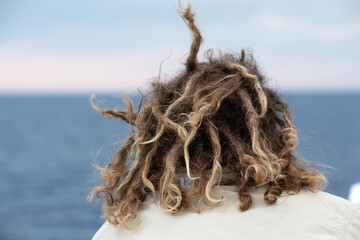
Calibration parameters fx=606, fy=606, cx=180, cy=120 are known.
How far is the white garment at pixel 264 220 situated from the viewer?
2.12m

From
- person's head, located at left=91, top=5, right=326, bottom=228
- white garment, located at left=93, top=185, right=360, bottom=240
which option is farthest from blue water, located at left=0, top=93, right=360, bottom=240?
white garment, located at left=93, top=185, right=360, bottom=240

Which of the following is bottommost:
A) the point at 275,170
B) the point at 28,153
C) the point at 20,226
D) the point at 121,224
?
the point at 28,153

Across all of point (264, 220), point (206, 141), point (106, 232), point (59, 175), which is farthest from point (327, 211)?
point (59, 175)

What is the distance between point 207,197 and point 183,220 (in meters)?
0.12

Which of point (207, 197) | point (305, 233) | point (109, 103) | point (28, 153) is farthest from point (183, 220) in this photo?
point (28, 153)

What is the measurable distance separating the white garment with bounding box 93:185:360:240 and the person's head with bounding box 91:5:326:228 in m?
0.03

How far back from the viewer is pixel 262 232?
83.4 inches

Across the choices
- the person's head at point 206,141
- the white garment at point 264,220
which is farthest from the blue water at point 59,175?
the white garment at point 264,220

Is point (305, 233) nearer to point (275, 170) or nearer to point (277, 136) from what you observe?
point (275, 170)

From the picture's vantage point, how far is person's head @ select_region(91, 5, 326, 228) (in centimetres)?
225

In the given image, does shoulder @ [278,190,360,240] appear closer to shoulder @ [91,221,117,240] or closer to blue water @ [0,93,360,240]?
blue water @ [0,93,360,240]

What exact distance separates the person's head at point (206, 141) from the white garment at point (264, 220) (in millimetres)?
34

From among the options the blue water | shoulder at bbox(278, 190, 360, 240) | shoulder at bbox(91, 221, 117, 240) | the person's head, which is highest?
the person's head

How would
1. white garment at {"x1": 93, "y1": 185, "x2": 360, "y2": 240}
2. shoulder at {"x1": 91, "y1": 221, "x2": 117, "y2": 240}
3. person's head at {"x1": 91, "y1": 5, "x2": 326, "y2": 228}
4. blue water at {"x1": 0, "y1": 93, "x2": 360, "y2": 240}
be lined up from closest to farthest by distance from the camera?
white garment at {"x1": 93, "y1": 185, "x2": 360, "y2": 240} < person's head at {"x1": 91, "y1": 5, "x2": 326, "y2": 228} < shoulder at {"x1": 91, "y1": 221, "x2": 117, "y2": 240} < blue water at {"x1": 0, "y1": 93, "x2": 360, "y2": 240}
